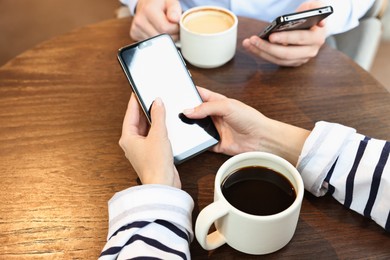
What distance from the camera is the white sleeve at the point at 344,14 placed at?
964mm

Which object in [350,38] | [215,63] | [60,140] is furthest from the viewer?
[350,38]

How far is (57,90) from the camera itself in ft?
2.67

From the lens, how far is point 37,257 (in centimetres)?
57

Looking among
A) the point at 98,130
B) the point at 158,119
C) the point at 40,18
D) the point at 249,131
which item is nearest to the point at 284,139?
the point at 249,131

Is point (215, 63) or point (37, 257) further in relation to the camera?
point (215, 63)

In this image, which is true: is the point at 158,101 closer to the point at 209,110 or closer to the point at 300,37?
the point at 209,110

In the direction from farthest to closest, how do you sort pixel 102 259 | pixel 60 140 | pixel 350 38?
pixel 350 38 → pixel 60 140 → pixel 102 259

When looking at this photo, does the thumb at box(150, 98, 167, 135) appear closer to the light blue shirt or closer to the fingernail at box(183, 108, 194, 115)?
the fingernail at box(183, 108, 194, 115)

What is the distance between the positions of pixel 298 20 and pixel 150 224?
430mm

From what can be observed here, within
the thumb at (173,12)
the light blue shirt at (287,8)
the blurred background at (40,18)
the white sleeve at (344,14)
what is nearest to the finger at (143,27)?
the thumb at (173,12)

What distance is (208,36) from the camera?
793mm

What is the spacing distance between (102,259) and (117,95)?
0.35 metres

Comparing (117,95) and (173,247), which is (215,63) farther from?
(173,247)

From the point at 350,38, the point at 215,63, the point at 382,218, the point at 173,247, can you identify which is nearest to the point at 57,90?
the point at 215,63
